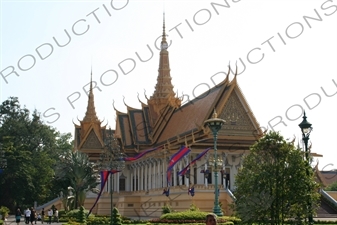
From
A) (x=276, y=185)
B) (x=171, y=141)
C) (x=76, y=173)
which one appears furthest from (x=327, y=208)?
(x=276, y=185)

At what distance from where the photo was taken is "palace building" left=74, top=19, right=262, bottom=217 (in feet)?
119

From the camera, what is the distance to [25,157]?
50250 millimetres

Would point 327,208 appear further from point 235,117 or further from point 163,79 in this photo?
point 163,79

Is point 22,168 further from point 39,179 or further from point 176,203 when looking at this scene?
point 176,203

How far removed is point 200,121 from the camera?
39594 mm

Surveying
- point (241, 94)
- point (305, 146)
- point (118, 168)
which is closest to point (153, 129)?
point (241, 94)

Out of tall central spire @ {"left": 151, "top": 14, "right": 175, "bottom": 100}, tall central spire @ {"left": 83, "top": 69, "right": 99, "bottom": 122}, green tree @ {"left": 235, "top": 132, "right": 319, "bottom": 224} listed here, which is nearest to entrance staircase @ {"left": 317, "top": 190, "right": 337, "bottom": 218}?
green tree @ {"left": 235, "top": 132, "right": 319, "bottom": 224}

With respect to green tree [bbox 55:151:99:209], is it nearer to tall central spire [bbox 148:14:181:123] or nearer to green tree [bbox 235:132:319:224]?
tall central spire [bbox 148:14:181:123]

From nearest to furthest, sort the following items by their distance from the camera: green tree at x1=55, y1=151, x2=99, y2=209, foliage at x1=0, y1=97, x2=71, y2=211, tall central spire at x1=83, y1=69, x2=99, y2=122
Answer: green tree at x1=55, y1=151, x2=99, y2=209, foliage at x1=0, y1=97, x2=71, y2=211, tall central spire at x1=83, y1=69, x2=99, y2=122

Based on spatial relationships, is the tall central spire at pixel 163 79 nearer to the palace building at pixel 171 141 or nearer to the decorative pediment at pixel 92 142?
the palace building at pixel 171 141

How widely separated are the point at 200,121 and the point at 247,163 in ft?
80.7

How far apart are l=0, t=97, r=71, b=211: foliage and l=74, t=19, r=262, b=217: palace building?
509 centimetres

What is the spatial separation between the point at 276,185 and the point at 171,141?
28064mm

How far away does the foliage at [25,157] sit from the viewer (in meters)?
49.5
